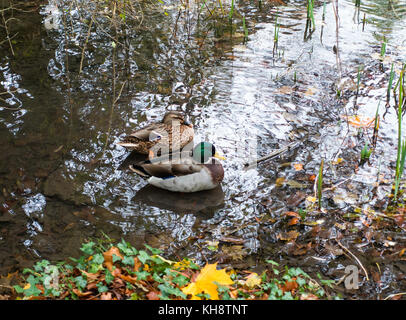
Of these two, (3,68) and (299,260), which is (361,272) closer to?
(299,260)

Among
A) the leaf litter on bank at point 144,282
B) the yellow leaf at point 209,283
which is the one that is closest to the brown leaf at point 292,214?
the leaf litter on bank at point 144,282

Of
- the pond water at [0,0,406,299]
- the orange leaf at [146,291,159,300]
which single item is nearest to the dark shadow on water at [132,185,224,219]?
the pond water at [0,0,406,299]

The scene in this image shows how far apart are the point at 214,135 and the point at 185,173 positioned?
3.04 feet

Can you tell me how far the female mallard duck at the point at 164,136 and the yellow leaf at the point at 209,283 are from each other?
7.18 ft

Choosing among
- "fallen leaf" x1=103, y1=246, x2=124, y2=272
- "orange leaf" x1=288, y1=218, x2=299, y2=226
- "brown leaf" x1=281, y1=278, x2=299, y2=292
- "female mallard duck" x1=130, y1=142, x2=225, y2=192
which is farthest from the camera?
"female mallard duck" x1=130, y1=142, x2=225, y2=192

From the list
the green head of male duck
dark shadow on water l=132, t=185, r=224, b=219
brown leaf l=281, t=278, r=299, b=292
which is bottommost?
dark shadow on water l=132, t=185, r=224, b=219

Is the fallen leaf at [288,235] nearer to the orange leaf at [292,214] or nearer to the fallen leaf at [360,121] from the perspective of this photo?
the orange leaf at [292,214]

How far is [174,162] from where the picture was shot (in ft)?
14.2

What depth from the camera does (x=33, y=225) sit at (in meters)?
3.67

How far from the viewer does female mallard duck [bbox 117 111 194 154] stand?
15.0 ft

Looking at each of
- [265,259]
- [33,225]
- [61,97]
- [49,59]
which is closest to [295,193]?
[265,259]

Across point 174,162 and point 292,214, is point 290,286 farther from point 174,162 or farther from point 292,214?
point 174,162

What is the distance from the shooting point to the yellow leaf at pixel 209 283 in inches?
102

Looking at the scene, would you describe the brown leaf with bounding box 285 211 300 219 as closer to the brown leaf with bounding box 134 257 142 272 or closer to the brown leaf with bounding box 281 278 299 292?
the brown leaf with bounding box 281 278 299 292
